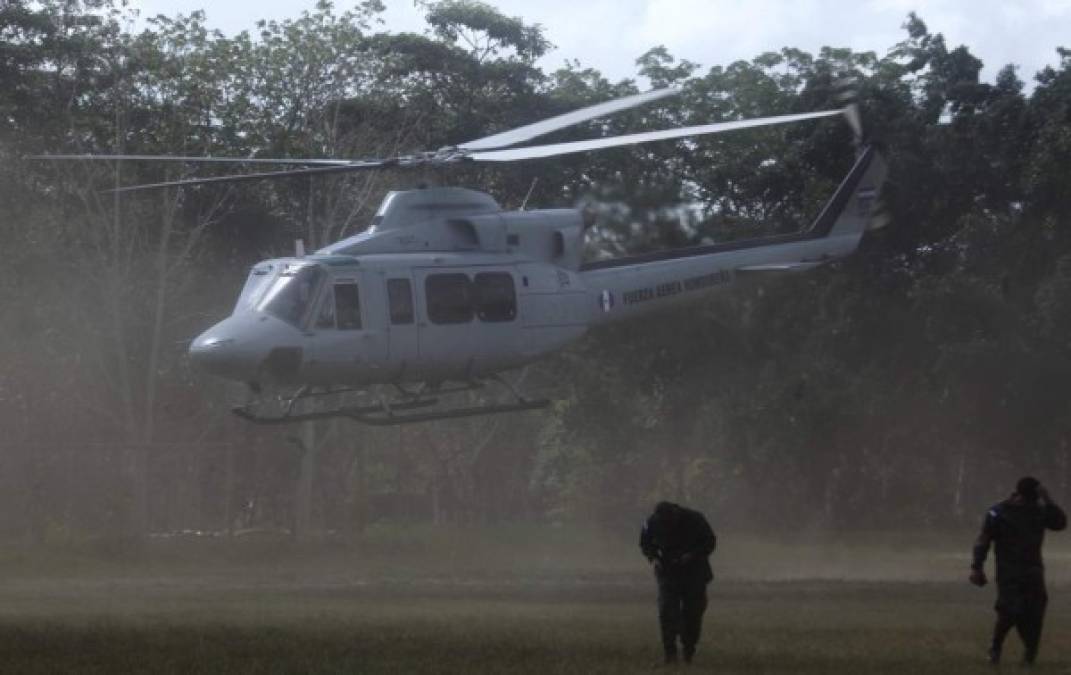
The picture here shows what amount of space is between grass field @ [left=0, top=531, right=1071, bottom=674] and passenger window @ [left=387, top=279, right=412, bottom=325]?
372 centimetres


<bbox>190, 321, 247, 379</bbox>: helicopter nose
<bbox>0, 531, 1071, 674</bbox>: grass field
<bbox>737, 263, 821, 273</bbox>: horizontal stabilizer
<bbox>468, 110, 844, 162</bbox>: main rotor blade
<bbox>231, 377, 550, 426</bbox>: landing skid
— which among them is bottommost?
<bbox>0, 531, 1071, 674</bbox>: grass field

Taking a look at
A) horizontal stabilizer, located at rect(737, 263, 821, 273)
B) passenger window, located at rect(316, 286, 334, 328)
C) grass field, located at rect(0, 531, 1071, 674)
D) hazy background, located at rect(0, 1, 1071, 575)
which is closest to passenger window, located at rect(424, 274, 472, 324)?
passenger window, located at rect(316, 286, 334, 328)

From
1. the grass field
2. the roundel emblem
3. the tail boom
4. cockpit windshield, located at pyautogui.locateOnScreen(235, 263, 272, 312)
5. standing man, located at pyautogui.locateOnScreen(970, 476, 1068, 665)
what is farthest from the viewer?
the tail boom

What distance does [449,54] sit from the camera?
2285 inches

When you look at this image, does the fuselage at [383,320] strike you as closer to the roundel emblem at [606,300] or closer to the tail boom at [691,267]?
the roundel emblem at [606,300]

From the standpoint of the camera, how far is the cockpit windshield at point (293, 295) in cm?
2456

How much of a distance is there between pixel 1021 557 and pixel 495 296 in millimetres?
11461

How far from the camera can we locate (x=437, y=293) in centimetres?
2536

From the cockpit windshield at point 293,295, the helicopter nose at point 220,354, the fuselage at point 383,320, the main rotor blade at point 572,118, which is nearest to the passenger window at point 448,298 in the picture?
the fuselage at point 383,320

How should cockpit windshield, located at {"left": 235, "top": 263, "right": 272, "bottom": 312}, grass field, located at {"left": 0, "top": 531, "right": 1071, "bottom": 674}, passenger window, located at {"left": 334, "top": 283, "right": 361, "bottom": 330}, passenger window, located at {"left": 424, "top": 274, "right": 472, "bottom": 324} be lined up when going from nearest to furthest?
grass field, located at {"left": 0, "top": 531, "right": 1071, "bottom": 674} → passenger window, located at {"left": 334, "top": 283, "right": 361, "bottom": 330} → cockpit windshield, located at {"left": 235, "top": 263, "right": 272, "bottom": 312} → passenger window, located at {"left": 424, "top": 274, "right": 472, "bottom": 324}

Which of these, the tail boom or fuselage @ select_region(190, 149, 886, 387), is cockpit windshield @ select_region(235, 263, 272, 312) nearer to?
fuselage @ select_region(190, 149, 886, 387)

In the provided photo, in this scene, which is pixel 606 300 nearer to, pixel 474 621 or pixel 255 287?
pixel 255 287

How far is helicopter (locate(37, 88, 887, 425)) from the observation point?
24.3 metres

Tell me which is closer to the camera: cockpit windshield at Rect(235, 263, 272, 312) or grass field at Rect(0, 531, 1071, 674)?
grass field at Rect(0, 531, 1071, 674)
